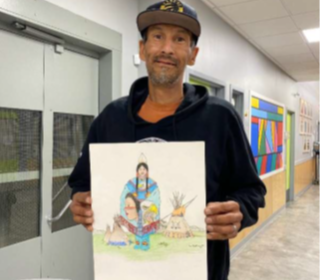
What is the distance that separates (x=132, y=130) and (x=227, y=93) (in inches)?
108

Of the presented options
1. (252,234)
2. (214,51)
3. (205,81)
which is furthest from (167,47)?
(252,234)

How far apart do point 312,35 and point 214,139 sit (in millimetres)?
3774

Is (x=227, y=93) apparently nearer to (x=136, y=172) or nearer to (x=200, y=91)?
(x=200, y=91)

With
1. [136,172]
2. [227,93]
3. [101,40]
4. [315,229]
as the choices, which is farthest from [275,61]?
[136,172]

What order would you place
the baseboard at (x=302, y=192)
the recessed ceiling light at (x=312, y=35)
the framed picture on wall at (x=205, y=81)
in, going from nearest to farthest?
the framed picture on wall at (x=205, y=81) → the recessed ceiling light at (x=312, y=35) → the baseboard at (x=302, y=192)

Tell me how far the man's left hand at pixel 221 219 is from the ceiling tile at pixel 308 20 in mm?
3159

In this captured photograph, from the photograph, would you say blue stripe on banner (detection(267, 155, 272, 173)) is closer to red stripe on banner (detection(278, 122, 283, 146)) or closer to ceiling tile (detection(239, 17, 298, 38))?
red stripe on banner (detection(278, 122, 283, 146))

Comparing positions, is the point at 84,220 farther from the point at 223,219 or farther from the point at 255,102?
the point at 255,102

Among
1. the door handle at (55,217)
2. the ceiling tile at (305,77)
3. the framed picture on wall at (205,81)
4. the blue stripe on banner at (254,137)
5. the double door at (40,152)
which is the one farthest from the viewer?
the ceiling tile at (305,77)

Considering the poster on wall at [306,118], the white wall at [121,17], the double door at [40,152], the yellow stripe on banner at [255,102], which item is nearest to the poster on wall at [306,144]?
the poster on wall at [306,118]

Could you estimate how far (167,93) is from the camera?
3.50 ft

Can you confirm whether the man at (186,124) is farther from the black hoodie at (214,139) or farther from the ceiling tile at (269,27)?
the ceiling tile at (269,27)

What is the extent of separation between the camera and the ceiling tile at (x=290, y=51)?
460cm

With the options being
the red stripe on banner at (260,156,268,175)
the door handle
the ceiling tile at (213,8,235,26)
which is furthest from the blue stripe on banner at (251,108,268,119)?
the door handle
